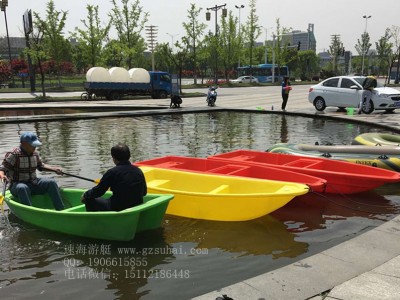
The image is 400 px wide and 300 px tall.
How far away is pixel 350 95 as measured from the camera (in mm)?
20328

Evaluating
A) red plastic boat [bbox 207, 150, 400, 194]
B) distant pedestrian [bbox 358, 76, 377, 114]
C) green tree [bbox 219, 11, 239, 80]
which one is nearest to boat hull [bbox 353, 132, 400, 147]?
red plastic boat [bbox 207, 150, 400, 194]

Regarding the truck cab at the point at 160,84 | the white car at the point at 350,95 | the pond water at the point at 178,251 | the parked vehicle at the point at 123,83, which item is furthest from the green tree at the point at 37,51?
the pond water at the point at 178,251

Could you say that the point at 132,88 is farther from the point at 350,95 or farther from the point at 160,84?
the point at 350,95

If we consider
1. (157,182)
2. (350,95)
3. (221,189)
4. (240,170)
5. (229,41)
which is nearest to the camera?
(221,189)

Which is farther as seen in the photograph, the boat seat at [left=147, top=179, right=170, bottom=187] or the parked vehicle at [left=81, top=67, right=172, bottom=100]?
the parked vehicle at [left=81, top=67, right=172, bottom=100]

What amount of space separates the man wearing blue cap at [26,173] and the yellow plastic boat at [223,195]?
1508 mm

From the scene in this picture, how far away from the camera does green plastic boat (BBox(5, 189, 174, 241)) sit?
5.12 metres

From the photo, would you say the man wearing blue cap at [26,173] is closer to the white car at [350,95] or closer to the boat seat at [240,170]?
the boat seat at [240,170]

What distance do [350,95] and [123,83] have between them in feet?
66.0

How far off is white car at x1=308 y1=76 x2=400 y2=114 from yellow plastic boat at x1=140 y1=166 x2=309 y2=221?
1481cm

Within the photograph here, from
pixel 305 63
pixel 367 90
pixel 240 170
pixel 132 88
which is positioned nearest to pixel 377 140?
pixel 240 170

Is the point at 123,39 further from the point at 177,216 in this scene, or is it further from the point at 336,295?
the point at 336,295

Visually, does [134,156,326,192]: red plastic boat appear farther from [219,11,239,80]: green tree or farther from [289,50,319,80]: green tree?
[289,50,319,80]: green tree

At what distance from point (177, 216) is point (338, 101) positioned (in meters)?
16.5
